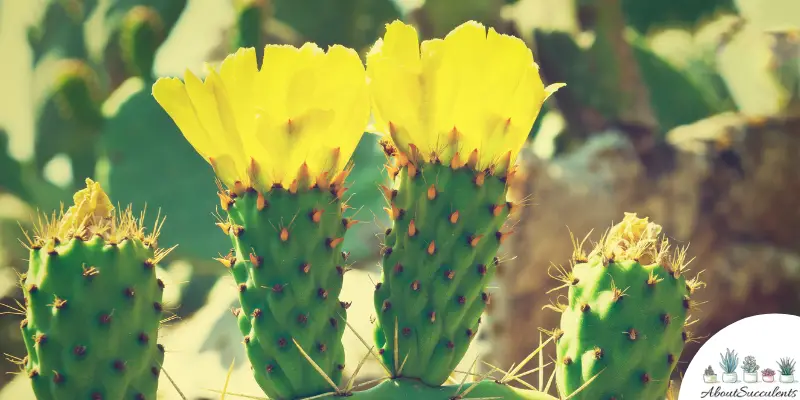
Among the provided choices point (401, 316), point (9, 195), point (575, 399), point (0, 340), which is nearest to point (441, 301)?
point (401, 316)

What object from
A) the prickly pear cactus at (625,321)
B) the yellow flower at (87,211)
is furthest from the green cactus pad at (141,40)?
the prickly pear cactus at (625,321)

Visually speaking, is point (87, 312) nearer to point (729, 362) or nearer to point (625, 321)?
point (625, 321)

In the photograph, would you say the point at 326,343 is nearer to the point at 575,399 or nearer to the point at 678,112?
the point at 575,399

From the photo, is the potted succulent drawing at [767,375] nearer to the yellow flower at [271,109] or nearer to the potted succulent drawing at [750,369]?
the potted succulent drawing at [750,369]

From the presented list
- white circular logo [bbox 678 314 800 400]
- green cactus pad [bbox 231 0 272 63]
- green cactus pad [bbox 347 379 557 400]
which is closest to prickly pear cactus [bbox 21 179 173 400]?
green cactus pad [bbox 347 379 557 400]

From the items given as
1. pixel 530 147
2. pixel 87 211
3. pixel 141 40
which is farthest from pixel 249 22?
pixel 87 211

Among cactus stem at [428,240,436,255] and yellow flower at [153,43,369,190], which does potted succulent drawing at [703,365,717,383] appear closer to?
cactus stem at [428,240,436,255]

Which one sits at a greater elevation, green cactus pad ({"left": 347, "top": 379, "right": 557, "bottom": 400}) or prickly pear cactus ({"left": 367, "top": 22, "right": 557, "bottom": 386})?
prickly pear cactus ({"left": 367, "top": 22, "right": 557, "bottom": 386})

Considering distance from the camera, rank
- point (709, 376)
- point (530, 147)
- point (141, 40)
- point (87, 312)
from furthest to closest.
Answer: point (141, 40), point (530, 147), point (709, 376), point (87, 312)
